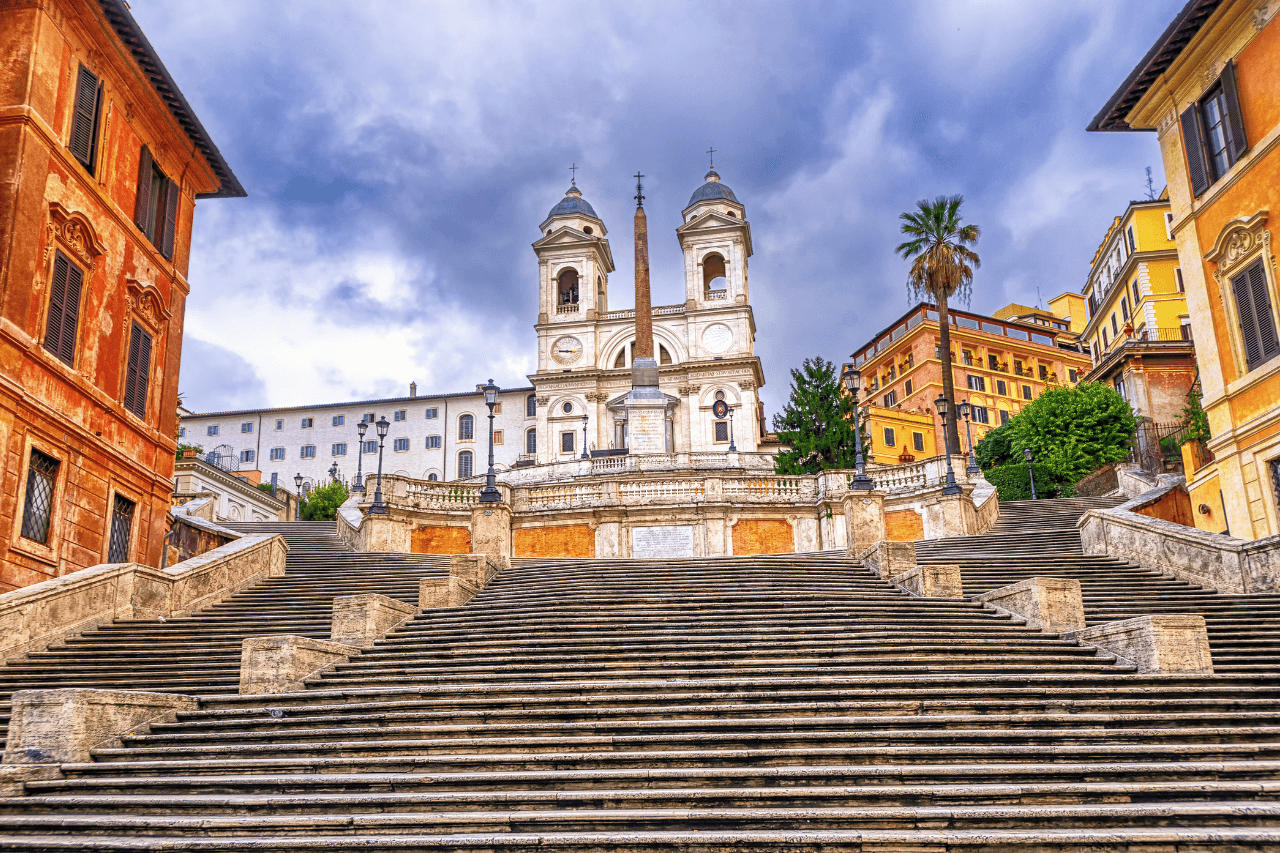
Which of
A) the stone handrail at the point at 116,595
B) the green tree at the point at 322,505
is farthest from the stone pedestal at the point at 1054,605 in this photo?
the green tree at the point at 322,505

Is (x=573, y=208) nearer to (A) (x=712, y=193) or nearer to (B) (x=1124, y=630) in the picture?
(A) (x=712, y=193)

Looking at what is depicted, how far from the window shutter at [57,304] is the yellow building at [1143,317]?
40136 mm

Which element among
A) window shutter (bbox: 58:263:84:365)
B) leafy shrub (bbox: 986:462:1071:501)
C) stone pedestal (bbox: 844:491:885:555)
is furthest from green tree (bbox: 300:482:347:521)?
stone pedestal (bbox: 844:491:885:555)

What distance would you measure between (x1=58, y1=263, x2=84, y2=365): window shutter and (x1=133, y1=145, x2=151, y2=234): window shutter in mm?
3271

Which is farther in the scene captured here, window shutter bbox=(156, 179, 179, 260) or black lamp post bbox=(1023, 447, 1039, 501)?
black lamp post bbox=(1023, 447, 1039, 501)

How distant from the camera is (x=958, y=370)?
250 ft

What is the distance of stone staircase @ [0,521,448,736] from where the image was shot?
523 inches

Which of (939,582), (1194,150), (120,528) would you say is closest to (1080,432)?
(1194,150)

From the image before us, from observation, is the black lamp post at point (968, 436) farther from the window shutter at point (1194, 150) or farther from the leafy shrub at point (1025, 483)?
the window shutter at point (1194, 150)

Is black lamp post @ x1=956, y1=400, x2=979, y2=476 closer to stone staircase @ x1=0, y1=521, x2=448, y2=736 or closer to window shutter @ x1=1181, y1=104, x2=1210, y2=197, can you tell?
window shutter @ x1=1181, y1=104, x2=1210, y2=197

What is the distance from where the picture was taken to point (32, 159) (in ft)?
59.0

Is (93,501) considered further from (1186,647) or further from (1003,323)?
(1003,323)

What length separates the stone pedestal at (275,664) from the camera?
11.9m

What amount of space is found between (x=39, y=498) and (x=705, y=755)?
14127mm
